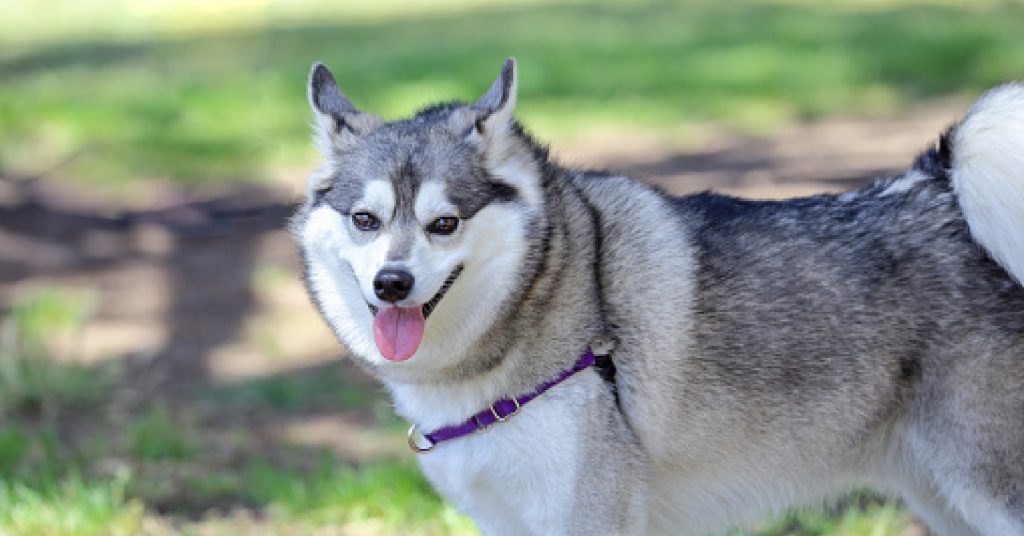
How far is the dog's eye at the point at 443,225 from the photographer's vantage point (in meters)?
3.24

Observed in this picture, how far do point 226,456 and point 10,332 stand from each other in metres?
1.38

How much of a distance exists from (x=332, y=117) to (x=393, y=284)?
63cm

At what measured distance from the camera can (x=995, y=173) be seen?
3328 millimetres

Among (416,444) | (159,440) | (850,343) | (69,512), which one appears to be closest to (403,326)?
(416,444)

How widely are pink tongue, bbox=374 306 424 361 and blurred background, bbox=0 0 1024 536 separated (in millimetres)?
1299

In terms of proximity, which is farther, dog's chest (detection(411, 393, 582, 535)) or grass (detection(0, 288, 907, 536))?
grass (detection(0, 288, 907, 536))

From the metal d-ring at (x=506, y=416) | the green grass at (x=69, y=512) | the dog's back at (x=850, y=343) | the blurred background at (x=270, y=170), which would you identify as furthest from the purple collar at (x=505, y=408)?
the green grass at (x=69, y=512)

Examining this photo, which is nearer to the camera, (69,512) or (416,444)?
(416,444)

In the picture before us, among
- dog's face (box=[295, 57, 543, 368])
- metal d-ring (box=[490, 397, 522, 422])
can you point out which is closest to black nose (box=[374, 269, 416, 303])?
dog's face (box=[295, 57, 543, 368])

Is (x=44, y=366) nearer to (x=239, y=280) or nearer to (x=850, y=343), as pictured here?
(x=239, y=280)

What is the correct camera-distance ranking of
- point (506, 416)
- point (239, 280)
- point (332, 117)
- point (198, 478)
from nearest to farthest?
point (506, 416)
point (332, 117)
point (198, 478)
point (239, 280)

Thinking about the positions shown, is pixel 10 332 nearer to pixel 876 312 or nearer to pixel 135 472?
pixel 135 472

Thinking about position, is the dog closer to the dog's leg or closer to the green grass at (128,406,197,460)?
the dog's leg

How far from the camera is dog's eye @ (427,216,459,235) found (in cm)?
324
